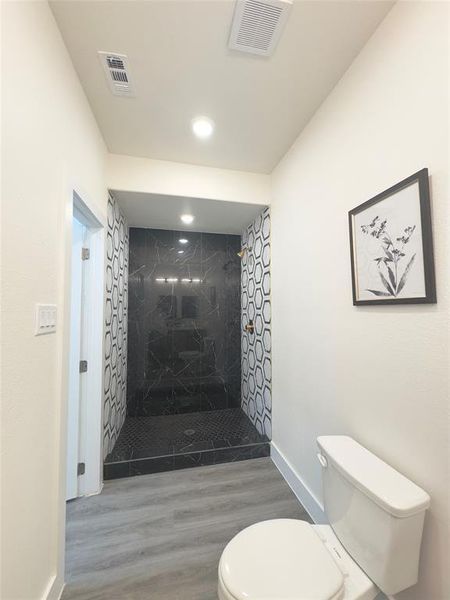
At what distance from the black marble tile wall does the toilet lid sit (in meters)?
2.16

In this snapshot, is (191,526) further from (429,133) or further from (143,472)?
(429,133)

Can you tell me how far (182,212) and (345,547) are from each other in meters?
2.65

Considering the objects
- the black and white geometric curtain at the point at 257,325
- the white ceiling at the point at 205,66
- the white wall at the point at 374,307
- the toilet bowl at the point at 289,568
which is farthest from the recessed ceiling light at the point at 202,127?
the toilet bowl at the point at 289,568

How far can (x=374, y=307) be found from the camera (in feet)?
3.78

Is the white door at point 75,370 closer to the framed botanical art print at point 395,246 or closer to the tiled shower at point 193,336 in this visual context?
the tiled shower at point 193,336

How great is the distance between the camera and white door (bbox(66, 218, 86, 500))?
68.9 inches

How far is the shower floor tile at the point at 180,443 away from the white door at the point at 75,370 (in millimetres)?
258

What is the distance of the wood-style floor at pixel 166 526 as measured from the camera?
1.22m

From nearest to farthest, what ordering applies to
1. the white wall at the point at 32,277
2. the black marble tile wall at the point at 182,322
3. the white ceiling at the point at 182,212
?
the white wall at the point at 32,277
the white ceiling at the point at 182,212
the black marble tile wall at the point at 182,322

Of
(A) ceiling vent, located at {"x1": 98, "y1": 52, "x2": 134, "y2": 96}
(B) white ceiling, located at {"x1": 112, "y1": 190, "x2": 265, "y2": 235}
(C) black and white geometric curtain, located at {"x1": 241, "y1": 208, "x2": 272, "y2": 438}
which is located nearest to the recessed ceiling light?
(A) ceiling vent, located at {"x1": 98, "y1": 52, "x2": 134, "y2": 96}

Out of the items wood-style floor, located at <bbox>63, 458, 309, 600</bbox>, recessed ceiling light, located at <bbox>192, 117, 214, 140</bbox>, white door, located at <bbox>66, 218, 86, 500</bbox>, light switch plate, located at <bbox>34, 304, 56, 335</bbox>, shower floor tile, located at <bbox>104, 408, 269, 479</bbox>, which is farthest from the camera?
shower floor tile, located at <bbox>104, 408, 269, 479</bbox>

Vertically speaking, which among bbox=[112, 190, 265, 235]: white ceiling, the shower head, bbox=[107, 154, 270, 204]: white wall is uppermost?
bbox=[107, 154, 270, 204]: white wall

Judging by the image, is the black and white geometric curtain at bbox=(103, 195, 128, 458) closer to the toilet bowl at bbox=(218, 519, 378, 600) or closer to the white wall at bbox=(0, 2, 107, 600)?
the white wall at bbox=(0, 2, 107, 600)

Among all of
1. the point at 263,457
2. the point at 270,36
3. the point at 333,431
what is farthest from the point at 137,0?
the point at 263,457
